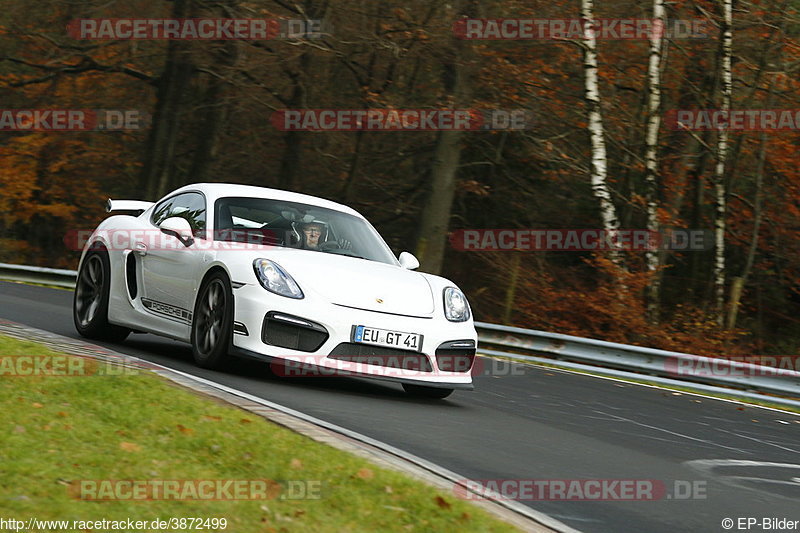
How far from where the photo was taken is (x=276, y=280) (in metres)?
8.84

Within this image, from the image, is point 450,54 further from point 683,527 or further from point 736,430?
point 683,527

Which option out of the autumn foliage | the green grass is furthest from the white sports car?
the autumn foliage

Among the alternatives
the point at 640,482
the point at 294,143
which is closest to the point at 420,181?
the point at 294,143

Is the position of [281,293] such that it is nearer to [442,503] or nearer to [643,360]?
[442,503]

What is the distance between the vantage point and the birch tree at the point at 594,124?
21531mm

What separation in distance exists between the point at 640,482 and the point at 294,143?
79.4 ft

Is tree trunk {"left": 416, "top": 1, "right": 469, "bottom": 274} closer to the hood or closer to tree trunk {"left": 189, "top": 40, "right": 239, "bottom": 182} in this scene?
tree trunk {"left": 189, "top": 40, "right": 239, "bottom": 182}

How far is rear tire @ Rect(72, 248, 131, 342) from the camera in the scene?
35.5 ft

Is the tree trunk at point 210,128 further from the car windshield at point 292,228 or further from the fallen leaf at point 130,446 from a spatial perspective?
the fallen leaf at point 130,446

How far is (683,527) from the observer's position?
5.96 meters

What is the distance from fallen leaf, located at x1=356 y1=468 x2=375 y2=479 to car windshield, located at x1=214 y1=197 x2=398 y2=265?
400 cm

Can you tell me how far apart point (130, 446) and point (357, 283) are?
3542 mm

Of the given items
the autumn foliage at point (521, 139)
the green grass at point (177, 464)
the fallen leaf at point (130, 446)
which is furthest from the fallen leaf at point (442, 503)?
the autumn foliage at point (521, 139)

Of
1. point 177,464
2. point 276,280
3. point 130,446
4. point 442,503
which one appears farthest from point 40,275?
point 442,503
